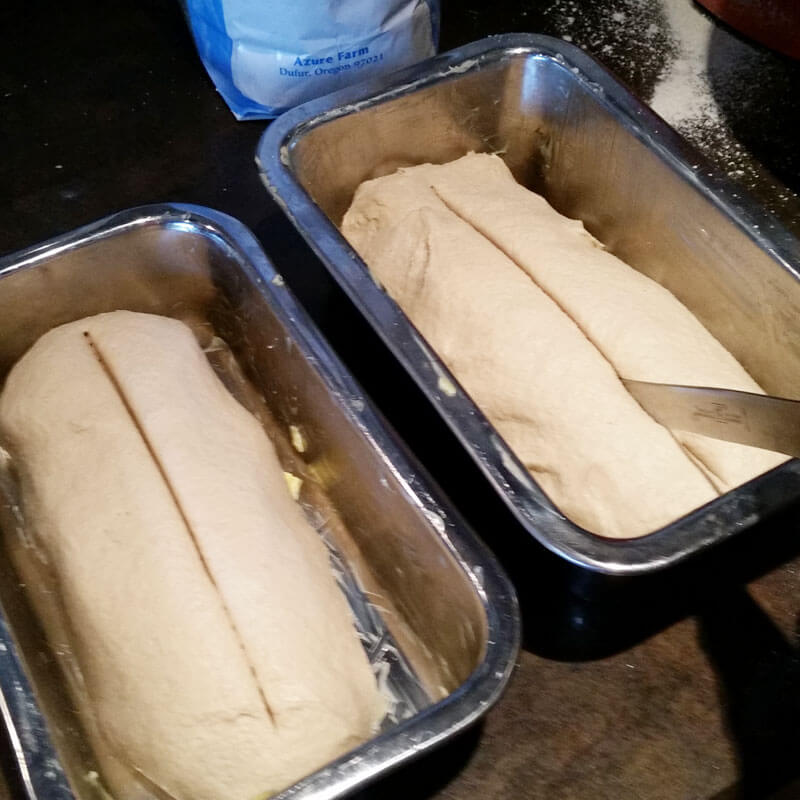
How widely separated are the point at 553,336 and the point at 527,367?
0.05 metres

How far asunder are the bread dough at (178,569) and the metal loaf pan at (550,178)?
220 millimetres

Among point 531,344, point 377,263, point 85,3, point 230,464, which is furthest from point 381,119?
point 85,3

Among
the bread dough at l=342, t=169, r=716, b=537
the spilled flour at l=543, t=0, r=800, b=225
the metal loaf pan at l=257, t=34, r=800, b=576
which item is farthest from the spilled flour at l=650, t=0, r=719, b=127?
the bread dough at l=342, t=169, r=716, b=537

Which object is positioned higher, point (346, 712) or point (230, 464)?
point (230, 464)

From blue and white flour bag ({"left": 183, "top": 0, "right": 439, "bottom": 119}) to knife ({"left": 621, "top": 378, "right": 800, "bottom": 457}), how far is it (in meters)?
0.62

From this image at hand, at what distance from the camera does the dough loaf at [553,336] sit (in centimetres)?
89

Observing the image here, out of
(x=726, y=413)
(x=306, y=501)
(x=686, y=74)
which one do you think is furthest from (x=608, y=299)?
(x=686, y=74)

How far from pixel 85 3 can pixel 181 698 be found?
136 cm

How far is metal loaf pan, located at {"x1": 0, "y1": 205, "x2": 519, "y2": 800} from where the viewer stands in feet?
2.28

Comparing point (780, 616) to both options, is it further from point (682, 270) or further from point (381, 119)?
point (381, 119)

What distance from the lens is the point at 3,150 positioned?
1323 mm

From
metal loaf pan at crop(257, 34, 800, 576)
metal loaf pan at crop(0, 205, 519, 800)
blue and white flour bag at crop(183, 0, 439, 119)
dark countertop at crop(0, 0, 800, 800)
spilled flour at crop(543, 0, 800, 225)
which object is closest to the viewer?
metal loaf pan at crop(0, 205, 519, 800)

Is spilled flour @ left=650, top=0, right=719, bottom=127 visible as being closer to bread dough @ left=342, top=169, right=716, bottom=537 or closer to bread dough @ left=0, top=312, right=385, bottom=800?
bread dough @ left=342, top=169, right=716, bottom=537

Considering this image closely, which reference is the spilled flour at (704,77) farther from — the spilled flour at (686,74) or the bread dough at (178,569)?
the bread dough at (178,569)
